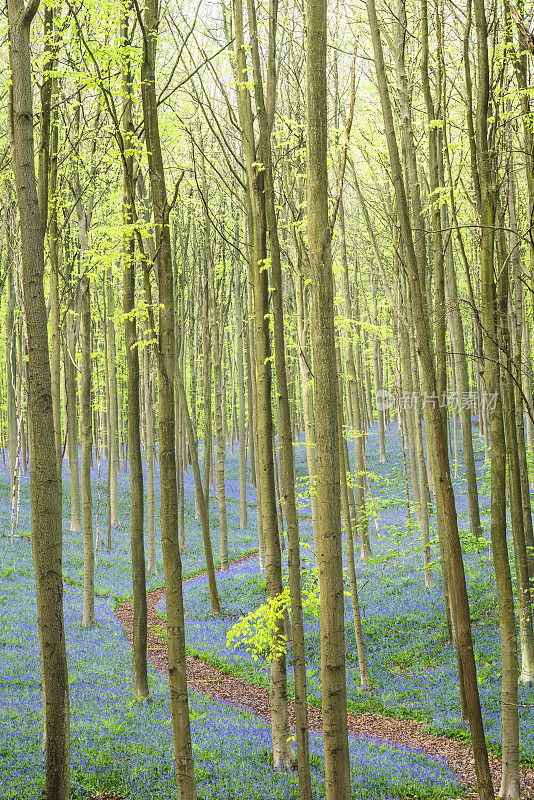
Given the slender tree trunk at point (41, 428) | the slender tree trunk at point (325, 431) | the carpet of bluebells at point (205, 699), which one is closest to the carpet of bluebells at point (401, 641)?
the carpet of bluebells at point (205, 699)

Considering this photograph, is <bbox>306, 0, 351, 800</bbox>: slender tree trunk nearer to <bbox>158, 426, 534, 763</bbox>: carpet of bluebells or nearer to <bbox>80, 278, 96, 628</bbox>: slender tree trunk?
<bbox>158, 426, 534, 763</bbox>: carpet of bluebells

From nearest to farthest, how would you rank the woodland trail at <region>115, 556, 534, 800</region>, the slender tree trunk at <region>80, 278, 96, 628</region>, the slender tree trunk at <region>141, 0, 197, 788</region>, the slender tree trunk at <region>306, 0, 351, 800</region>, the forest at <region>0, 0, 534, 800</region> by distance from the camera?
1. the slender tree trunk at <region>306, 0, 351, 800</region>
2. the forest at <region>0, 0, 534, 800</region>
3. the slender tree trunk at <region>141, 0, 197, 788</region>
4. the woodland trail at <region>115, 556, 534, 800</region>
5. the slender tree trunk at <region>80, 278, 96, 628</region>

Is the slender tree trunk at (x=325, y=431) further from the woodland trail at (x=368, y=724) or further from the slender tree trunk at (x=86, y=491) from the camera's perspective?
the slender tree trunk at (x=86, y=491)

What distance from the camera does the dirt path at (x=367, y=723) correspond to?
7.76 metres

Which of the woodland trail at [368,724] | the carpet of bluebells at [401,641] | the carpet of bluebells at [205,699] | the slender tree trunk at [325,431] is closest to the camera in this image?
the slender tree trunk at [325,431]

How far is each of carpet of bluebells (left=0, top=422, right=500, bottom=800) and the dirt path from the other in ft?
1.04

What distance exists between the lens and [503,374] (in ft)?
22.7

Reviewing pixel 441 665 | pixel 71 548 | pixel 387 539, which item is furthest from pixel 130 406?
pixel 387 539

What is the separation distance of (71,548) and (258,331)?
15804 mm

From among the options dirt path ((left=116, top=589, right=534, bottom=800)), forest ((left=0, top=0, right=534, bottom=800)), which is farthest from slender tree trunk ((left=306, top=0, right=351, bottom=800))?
dirt path ((left=116, top=589, right=534, bottom=800))

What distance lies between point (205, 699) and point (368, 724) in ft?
9.10

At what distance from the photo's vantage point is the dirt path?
7.76 meters

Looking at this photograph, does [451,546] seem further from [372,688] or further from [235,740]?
[372,688]

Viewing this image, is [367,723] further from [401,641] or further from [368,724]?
[401,641]
